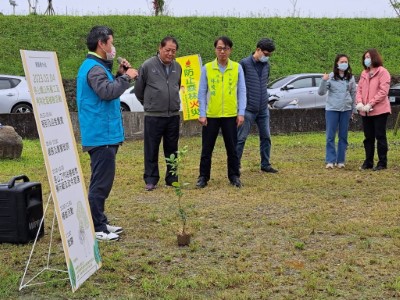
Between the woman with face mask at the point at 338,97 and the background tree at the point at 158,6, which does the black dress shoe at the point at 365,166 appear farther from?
the background tree at the point at 158,6

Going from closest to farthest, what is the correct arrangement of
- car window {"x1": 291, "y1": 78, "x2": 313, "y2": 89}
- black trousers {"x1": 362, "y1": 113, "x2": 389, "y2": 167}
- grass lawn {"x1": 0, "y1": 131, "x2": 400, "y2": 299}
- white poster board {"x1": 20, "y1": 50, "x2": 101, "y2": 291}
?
white poster board {"x1": 20, "y1": 50, "x2": 101, "y2": 291} → grass lawn {"x1": 0, "y1": 131, "x2": 400, "y2": 299} → black trousers {"x1": 362, "y1": 113, "x2": 389, "y2": 167} → car window {"x1": 291, "y1": 78, "x2": 313, "y2": 89}

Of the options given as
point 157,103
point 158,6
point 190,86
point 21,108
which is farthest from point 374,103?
point 158,6

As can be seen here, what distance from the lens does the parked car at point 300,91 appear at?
18322 mm

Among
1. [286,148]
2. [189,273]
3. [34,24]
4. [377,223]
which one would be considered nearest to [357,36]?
[34,24]

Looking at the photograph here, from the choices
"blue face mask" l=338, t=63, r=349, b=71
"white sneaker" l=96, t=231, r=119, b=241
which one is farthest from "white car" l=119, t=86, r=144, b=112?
"white sneaker" l=96, t=231, r=119, b=241

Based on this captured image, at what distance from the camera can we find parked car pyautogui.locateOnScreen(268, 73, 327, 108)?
60.1ft

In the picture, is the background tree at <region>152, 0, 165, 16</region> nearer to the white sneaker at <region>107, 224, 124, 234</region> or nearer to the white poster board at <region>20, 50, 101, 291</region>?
the white sneaker at <region>107, 224, 124, 234</region>

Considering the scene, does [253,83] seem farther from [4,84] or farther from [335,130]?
[4,84]

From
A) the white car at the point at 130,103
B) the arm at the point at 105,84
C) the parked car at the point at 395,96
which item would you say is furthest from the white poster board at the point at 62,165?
the parked car at the point at 395,96

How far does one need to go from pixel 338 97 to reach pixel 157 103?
109 inches

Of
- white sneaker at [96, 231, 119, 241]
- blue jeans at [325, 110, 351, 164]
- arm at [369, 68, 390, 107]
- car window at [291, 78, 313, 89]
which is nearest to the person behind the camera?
white sneaker at [96, 231, 119, 241]

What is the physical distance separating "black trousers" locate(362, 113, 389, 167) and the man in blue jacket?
476 cm

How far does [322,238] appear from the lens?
5.28m

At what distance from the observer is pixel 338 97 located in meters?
8.91
